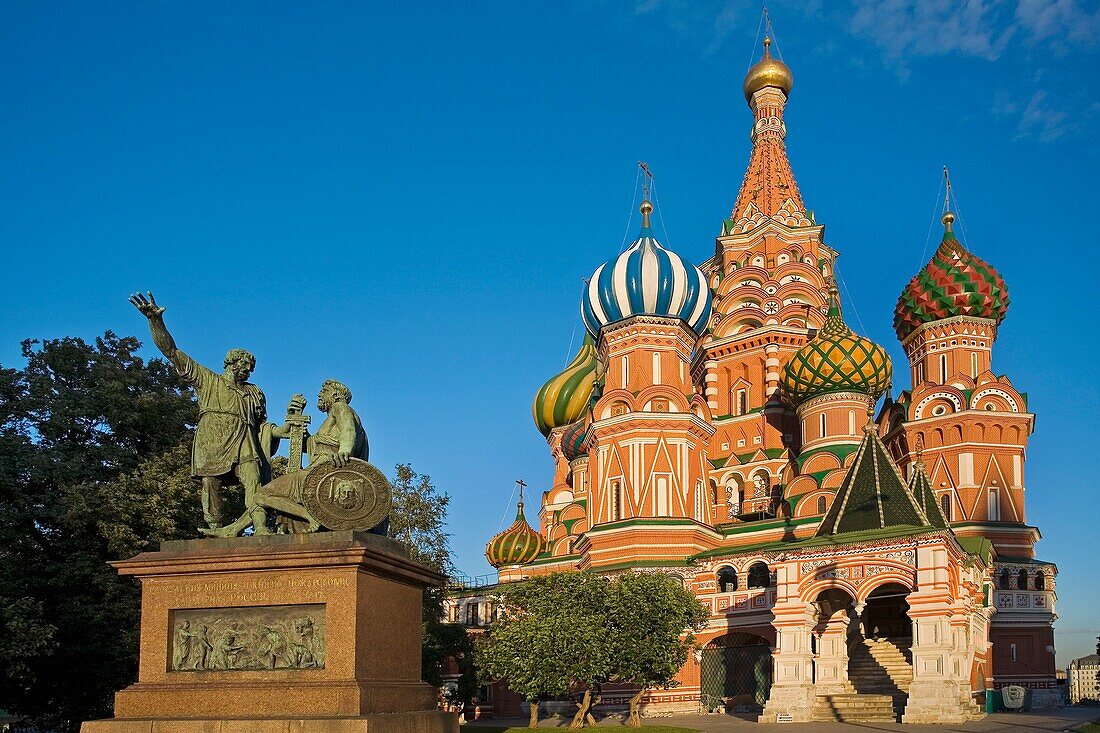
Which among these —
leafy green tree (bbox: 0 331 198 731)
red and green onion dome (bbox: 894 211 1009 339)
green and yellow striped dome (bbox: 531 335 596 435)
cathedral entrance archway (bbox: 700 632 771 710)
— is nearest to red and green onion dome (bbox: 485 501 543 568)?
green and yellow striped dome (bbox: 531 335 596 435)

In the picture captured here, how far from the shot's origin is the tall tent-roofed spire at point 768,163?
51375 mm

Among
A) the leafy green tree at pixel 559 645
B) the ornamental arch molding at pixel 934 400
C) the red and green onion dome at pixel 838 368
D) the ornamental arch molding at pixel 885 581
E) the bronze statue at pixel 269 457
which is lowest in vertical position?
the leafy green tree at pixel 559 645

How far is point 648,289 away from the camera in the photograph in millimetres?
41094

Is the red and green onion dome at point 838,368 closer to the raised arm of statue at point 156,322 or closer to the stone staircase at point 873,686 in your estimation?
the stone staircase at point 873,686

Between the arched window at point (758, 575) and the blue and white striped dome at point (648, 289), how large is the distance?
9638mm

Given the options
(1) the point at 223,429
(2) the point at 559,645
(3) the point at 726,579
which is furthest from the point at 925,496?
(1) the point at 223,429

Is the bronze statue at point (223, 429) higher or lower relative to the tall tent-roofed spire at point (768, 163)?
lower

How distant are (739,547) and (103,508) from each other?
2076 centimetres

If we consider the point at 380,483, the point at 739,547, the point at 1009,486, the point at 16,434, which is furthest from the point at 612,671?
the point at 1009,486

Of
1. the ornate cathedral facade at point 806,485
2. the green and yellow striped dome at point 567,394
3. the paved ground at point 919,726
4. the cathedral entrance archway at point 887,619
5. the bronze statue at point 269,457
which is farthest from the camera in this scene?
the green and yellow striped dome at point 567,394

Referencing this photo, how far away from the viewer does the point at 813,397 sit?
136 ft

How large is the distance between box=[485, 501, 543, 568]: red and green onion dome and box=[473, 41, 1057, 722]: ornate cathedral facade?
0.09 meters

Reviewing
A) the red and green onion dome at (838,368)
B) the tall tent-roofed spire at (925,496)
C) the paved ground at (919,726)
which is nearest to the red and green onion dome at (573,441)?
the red and green onion dome at (838,368)

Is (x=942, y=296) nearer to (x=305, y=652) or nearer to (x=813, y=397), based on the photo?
(x=813, y=397)
